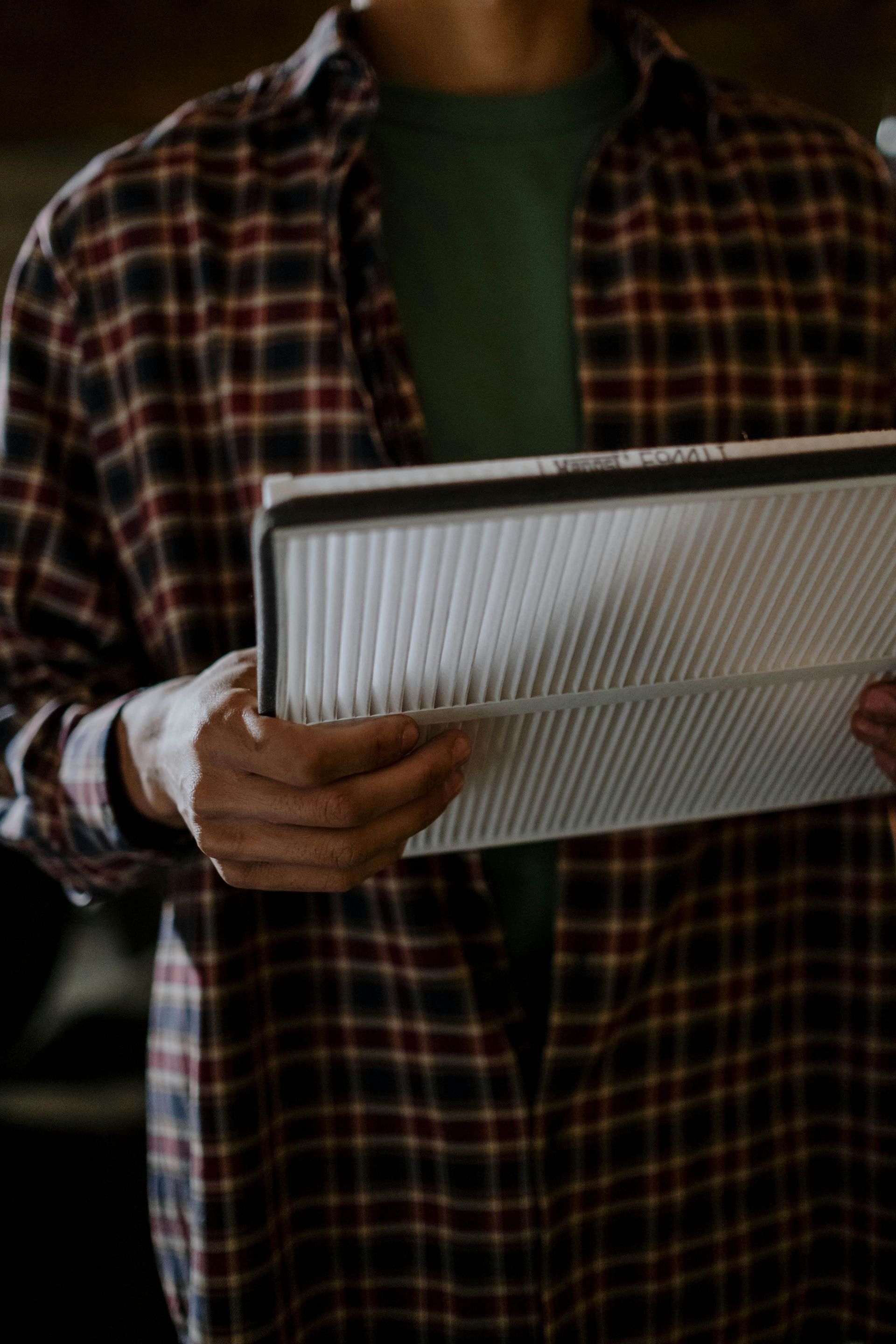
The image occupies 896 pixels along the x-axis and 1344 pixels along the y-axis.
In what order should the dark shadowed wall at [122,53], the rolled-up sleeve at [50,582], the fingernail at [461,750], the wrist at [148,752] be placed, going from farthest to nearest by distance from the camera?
1. the dark shadowed wall at [122,53]
2. the rolled-up sleeve at [50,582]
3. the wrist at [148,752]
4. the fingernail at [461,750]

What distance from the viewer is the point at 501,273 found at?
2.60 feet

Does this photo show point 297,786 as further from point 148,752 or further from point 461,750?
point 148,752

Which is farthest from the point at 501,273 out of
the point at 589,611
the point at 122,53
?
the point at 122,53

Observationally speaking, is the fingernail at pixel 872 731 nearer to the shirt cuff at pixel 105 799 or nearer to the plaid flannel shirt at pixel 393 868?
the plaid flannel shirt at pixel 393 868

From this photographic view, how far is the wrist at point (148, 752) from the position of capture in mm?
651

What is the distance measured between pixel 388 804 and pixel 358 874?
0.16 feet

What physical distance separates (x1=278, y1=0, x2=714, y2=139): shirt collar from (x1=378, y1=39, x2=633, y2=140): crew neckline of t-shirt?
0.14 ft

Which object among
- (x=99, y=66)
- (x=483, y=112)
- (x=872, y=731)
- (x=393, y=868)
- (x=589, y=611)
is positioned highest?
(x=99, y=66)

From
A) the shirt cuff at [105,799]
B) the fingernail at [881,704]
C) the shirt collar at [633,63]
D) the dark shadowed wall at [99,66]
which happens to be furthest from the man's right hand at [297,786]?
the dark shadowed wall at [99,66]

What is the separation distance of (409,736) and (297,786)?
0.20 ft

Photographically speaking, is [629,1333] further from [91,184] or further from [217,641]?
[91,184]

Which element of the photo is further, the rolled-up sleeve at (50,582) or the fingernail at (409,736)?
the rolled-up sleeve at (50,582)

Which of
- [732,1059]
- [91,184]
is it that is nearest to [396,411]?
[91,184]

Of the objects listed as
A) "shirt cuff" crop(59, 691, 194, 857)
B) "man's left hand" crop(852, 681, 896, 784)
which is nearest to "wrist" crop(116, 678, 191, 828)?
"shirt cuff" crop(59, 691, 194, 857)
